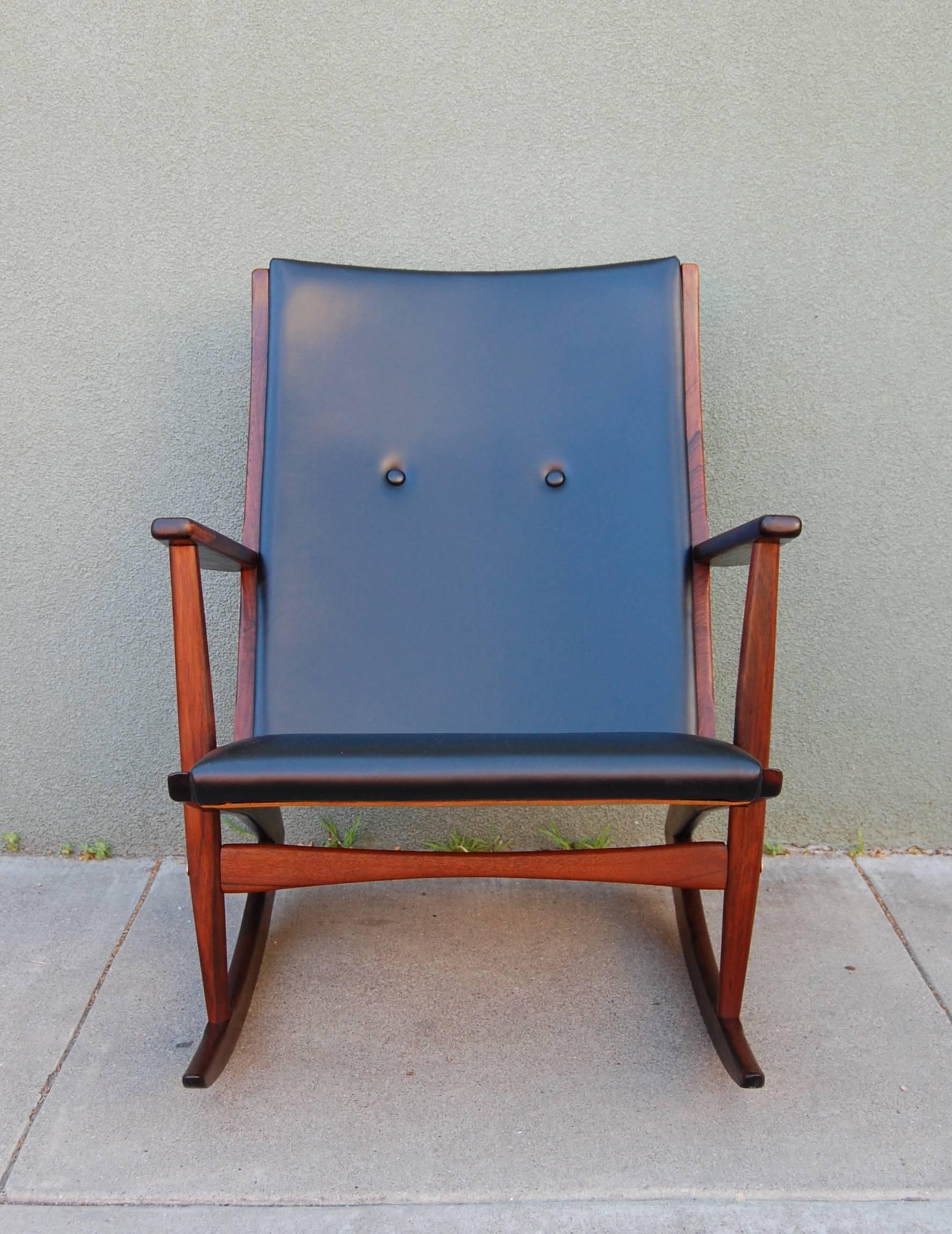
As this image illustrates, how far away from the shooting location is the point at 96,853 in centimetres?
150

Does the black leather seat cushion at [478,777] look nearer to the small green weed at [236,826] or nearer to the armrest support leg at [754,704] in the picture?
the armrest support leg at [754,704]

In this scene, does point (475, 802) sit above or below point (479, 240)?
below

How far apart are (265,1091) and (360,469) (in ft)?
2.47

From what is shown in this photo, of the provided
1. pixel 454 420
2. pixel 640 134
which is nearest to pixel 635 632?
pixel 454 420

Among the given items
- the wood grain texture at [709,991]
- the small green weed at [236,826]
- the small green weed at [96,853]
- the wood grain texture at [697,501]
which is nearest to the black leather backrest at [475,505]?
the wood grain texture at [697,501]

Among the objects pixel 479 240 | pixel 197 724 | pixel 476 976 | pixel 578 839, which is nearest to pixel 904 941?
pixel 578 839

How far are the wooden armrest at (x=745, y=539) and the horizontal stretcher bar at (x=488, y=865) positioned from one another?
33 cm

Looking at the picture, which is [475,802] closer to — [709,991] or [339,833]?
[709,991]

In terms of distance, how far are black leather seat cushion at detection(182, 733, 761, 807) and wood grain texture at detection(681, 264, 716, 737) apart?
0.85 ft

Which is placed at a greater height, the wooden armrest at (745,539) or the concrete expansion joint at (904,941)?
the wooden armrest at (745,539)

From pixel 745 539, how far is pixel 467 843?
0.79 metres

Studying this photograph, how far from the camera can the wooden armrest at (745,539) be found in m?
0.90

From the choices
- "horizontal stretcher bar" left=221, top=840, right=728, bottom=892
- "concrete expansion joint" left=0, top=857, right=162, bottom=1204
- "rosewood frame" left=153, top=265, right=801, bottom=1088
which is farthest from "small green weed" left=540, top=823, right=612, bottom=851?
"concrete expansion joint" left=0, top=857, right=162, bottom=1204

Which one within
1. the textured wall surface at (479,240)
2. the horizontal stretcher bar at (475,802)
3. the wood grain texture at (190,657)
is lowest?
the horizontal stretcher bar at (475,802)
